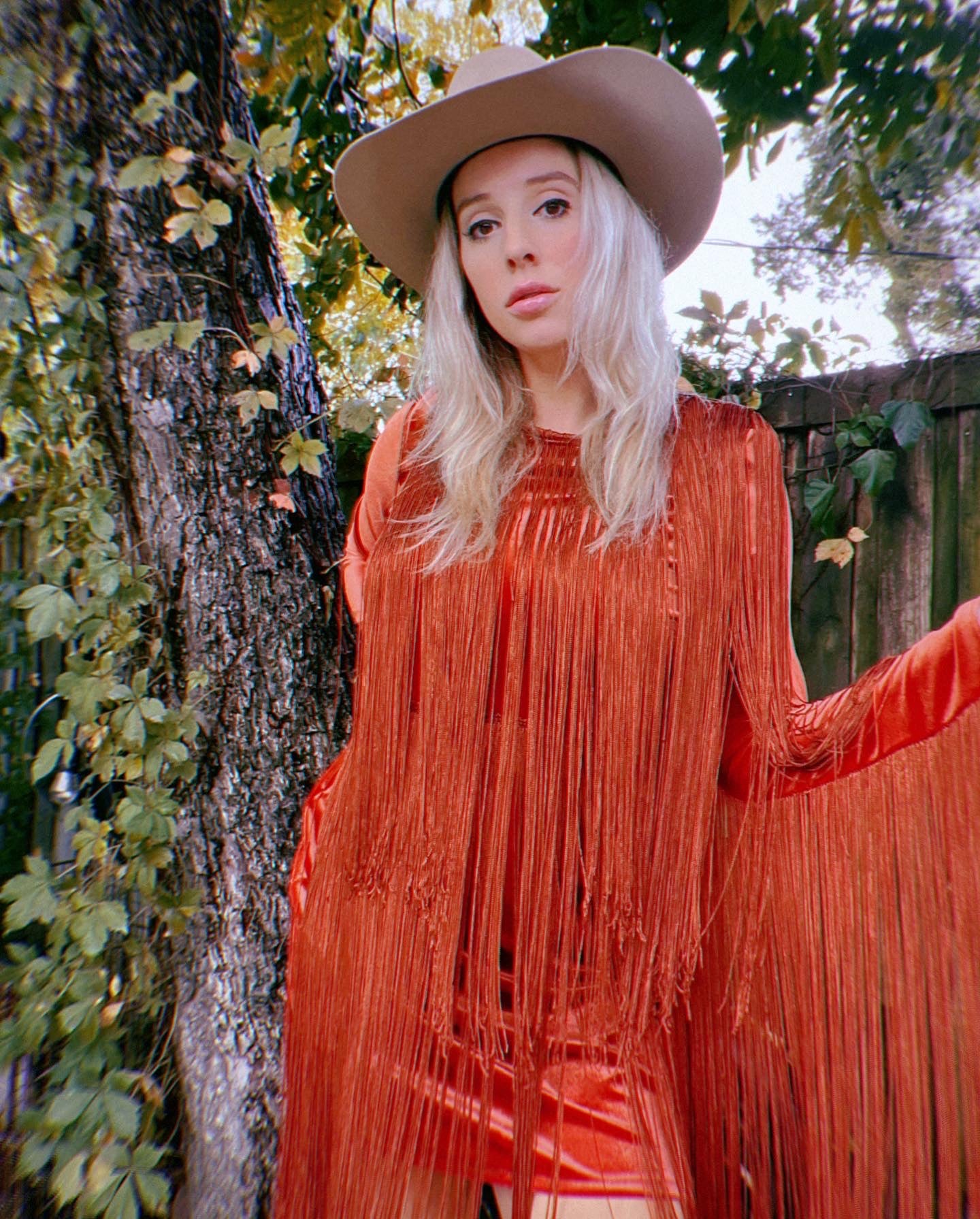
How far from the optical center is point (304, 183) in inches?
97.1

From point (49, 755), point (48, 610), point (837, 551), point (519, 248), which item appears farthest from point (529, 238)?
point (49, 755)

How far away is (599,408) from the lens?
4.36ft

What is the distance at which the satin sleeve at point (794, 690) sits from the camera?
100 cm

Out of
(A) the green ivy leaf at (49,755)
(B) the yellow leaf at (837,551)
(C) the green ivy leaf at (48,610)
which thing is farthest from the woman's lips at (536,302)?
(A) the green ivy leaf at (49,755)

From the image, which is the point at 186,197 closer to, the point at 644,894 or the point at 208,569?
the point at 208,569

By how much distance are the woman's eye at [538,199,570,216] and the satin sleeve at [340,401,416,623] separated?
0.37m

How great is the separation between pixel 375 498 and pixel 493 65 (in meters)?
0.65

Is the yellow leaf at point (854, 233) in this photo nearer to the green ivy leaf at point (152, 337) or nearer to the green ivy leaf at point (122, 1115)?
the green ivy leaf at point (152, 337)

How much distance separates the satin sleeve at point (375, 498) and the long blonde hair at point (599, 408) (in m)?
0.06

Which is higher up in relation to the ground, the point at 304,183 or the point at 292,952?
the point at 304,183

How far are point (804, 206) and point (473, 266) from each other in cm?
105

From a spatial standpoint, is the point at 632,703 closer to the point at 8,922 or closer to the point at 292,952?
the point at 292,952

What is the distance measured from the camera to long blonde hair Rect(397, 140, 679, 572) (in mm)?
1254

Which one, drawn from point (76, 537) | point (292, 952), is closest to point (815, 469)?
point (292, 952)
